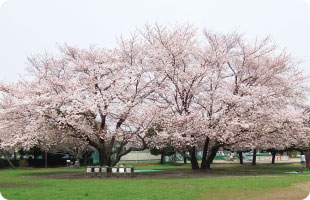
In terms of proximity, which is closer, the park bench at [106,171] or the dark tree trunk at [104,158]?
the park bench at [106,171]

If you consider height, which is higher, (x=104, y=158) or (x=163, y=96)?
(x=163, y=96)

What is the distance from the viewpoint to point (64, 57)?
24.9m

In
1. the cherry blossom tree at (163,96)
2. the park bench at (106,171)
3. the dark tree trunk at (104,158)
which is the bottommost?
the park bench at (106,171)

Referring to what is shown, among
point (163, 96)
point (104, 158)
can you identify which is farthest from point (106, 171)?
point (163, 96)

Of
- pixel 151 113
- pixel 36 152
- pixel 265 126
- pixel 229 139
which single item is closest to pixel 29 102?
pixel 151 113

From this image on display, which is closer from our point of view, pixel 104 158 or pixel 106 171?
pixel 106 171

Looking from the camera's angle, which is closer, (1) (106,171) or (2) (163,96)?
(1) (106,171)

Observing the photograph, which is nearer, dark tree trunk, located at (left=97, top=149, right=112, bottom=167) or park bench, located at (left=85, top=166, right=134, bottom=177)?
park bench, located at (left=85, top=166, right=134, bottom=177)

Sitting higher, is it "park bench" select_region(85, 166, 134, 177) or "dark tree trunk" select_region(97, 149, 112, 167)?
"dark tree trunk" select_region(97, 149, 112, 167)

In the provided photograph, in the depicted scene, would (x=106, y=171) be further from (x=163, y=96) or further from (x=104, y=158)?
(x=163, y=96)

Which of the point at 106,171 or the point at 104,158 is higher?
the point at 104,158

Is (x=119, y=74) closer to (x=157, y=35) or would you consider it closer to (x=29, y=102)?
(x=157, y=35)

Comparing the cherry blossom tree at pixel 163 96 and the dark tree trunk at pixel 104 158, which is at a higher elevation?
the cherry blossom tree at pixel 163 96

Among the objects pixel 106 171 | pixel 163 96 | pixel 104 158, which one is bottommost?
Result: pixel 106 171
